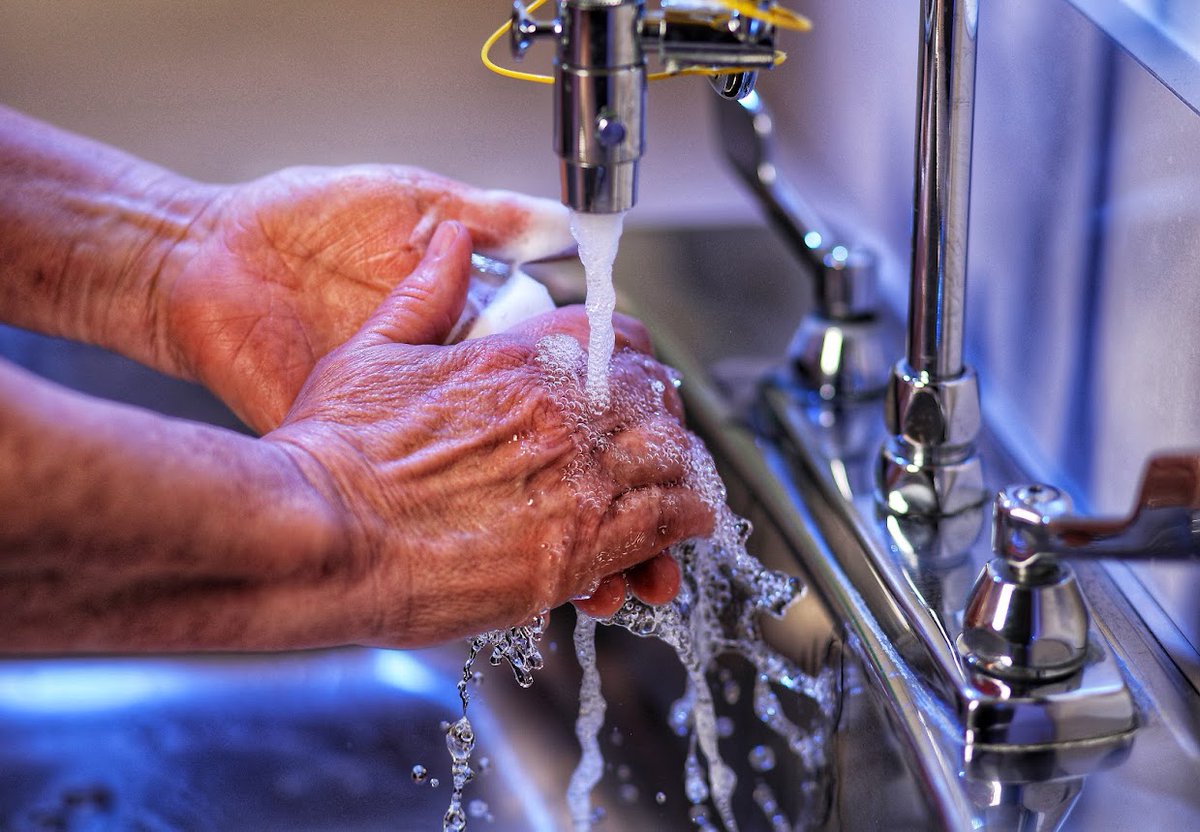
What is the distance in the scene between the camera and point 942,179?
561 mm

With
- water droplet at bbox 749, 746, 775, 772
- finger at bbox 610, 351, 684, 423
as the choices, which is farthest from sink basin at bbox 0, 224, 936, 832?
finger at bbox 610, 351, 684, 423

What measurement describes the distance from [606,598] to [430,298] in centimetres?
18

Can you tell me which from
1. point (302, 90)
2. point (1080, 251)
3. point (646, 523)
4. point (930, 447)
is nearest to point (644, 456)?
point (646, 523)

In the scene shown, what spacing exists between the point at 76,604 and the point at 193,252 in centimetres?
34

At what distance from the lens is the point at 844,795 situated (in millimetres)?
631

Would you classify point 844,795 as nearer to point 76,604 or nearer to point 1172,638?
point 1172,638

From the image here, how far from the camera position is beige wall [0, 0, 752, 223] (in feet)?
3.69

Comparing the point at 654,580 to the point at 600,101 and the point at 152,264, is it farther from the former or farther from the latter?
the point at 152,264

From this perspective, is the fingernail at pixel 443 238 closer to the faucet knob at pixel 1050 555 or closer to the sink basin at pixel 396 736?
the sink basin at pixel 396 736

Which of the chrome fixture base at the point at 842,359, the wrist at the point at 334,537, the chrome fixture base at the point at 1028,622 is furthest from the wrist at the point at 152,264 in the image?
the chrome fixture base at the point at 1028,622

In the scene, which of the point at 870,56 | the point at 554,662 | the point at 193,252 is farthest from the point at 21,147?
the point at 870,56

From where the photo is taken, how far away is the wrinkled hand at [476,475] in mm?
559

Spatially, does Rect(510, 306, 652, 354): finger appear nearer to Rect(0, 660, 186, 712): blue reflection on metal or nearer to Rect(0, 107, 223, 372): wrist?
Rect(0, 107, 223, 372): wrist

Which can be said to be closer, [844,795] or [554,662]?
[844,795]
